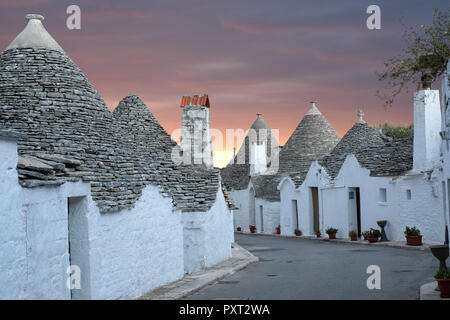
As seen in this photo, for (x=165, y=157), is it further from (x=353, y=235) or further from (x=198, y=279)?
(x=353, y=235)

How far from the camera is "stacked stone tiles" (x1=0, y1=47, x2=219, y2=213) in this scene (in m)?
11.3

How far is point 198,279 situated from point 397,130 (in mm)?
40345

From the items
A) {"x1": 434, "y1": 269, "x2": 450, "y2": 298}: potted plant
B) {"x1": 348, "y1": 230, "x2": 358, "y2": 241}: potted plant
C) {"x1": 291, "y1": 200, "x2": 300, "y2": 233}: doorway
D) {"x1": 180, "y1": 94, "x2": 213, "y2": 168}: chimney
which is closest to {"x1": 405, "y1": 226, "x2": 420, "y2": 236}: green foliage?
{"x1": 348, "y1": 230, "x2": 358, "y2": 241}: potted plant

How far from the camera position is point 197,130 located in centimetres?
2117

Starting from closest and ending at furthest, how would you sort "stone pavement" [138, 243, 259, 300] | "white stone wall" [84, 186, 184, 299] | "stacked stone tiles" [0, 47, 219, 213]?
"white stone wall" [84, 186, 184, 299] < "stacked stone tiles" [0, 47, 219, 213] < "stone pavement" [138, 243, 259, 300]

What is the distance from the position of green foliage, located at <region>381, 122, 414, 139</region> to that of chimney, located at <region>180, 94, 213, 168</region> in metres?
32.1

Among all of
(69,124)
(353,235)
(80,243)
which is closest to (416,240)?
(353,235)

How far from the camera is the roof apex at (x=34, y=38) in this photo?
1401 cm

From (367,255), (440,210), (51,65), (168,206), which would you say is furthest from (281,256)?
(51,65)

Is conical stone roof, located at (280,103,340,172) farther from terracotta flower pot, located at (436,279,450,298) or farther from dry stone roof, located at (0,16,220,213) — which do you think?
terracotta flower pot, located at (436,279,450,298)

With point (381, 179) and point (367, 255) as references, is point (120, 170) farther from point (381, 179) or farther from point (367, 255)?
point (381, 179)

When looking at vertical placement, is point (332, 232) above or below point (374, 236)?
below

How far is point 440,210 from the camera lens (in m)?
20.2

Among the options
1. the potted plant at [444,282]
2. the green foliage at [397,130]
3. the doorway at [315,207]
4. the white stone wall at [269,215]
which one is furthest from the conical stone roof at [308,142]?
the potted plant at [444,282]
